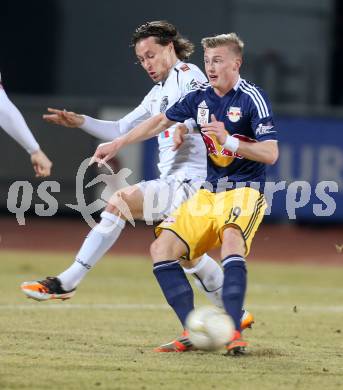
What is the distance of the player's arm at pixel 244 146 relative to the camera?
6.86 meters

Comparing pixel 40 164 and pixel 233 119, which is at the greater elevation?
pixel 233 119

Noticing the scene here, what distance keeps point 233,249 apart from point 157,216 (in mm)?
1248

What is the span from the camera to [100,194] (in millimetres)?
18781

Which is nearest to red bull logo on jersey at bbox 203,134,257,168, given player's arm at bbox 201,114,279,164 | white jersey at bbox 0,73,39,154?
player's arm at bbox 201,114,279,164

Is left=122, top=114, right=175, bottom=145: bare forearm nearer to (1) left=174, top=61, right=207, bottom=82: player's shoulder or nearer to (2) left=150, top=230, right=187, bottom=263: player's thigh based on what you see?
(1) left=174, top=61, right=207, bottom=82: player's shoulder

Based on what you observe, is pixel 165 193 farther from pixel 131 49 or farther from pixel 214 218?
pixel 131 49

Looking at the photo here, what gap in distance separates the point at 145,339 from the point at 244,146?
6.28ft

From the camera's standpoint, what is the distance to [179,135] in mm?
7625

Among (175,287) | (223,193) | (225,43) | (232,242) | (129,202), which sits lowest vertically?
(175,287)

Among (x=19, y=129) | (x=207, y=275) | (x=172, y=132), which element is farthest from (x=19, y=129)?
(x=207, y=275)

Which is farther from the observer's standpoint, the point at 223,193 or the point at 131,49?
the point at 131,49

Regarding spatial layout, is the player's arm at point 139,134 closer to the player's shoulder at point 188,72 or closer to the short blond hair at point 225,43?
the player's shoulder at point 188,72

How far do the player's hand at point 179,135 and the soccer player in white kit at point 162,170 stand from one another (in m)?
0.09

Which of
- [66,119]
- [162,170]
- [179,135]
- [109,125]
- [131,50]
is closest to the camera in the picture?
[179,135]
